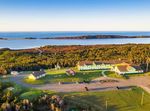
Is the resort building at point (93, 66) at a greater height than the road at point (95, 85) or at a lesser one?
greater

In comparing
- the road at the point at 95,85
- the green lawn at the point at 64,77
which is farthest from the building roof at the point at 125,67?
the road at the point at 95,85

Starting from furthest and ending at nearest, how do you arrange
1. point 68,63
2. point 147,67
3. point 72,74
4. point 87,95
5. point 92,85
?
point 68,63
point 147,67
point 72,74
point 92,85
point 87,95

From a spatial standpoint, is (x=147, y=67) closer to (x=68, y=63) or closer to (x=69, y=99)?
(x=68, y=63)

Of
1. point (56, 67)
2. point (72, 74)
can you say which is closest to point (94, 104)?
point (72, 74)

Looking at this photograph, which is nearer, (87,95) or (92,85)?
(87,95)

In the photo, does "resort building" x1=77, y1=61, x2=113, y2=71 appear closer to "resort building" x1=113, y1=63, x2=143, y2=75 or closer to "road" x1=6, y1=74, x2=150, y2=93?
"resort building" x1=113, y1=63, x2=143, y2=75

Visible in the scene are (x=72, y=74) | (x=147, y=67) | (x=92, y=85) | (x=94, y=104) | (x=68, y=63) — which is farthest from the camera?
(x=68, y=63)

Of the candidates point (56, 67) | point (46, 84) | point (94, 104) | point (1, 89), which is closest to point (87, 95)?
point (94, 104)

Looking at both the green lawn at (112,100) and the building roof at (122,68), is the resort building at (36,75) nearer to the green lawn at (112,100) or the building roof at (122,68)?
the green lawn at (112,100)

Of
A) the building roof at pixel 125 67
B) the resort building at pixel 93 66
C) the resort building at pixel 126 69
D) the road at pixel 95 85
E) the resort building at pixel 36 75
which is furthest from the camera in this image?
the resort building at pixel 93 66
